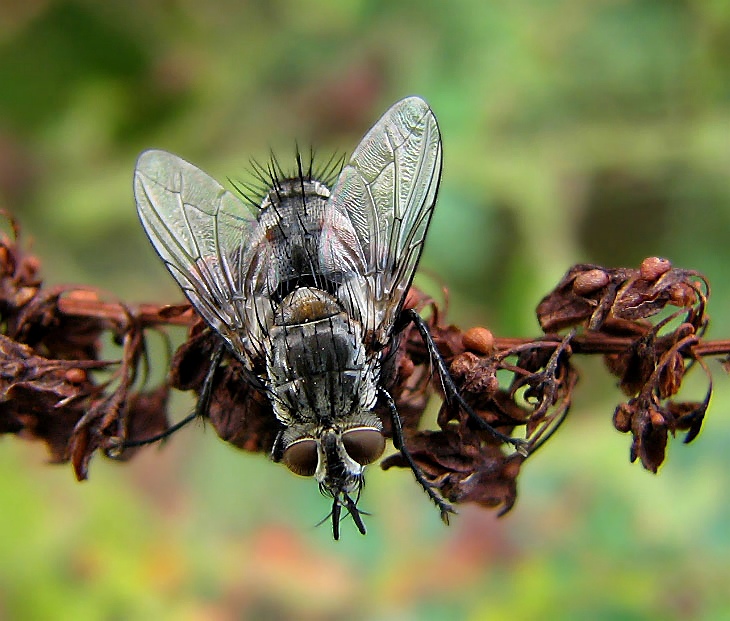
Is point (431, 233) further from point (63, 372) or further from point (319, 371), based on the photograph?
point (63, 372)

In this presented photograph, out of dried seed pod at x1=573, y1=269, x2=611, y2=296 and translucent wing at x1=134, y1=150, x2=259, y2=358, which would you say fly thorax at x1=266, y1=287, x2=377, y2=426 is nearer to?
translucent wing at x1=134, y1=150, x2=259, y2=358

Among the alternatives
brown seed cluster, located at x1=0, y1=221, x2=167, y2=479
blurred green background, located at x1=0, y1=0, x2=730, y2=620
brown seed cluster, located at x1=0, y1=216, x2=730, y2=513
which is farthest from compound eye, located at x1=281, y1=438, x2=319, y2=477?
blurred green background, located at x1=0, y1=0, x2=730, y2=620

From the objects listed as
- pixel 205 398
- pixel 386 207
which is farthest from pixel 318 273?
pixel 205 398

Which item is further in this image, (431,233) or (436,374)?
(431,233)

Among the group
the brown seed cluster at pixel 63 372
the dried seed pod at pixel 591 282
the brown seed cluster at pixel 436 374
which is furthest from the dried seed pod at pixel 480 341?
the brown seed cluster at pixel 63 372

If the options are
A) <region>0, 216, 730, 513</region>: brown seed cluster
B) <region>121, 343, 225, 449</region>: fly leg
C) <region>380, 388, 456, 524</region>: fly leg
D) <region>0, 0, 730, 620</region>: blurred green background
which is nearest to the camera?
<region>0, 216, 730, 513</region>: brown seed cluster

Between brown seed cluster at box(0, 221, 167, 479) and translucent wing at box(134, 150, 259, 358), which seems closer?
brown seed cluster at box(0, 221, 167, 479)
